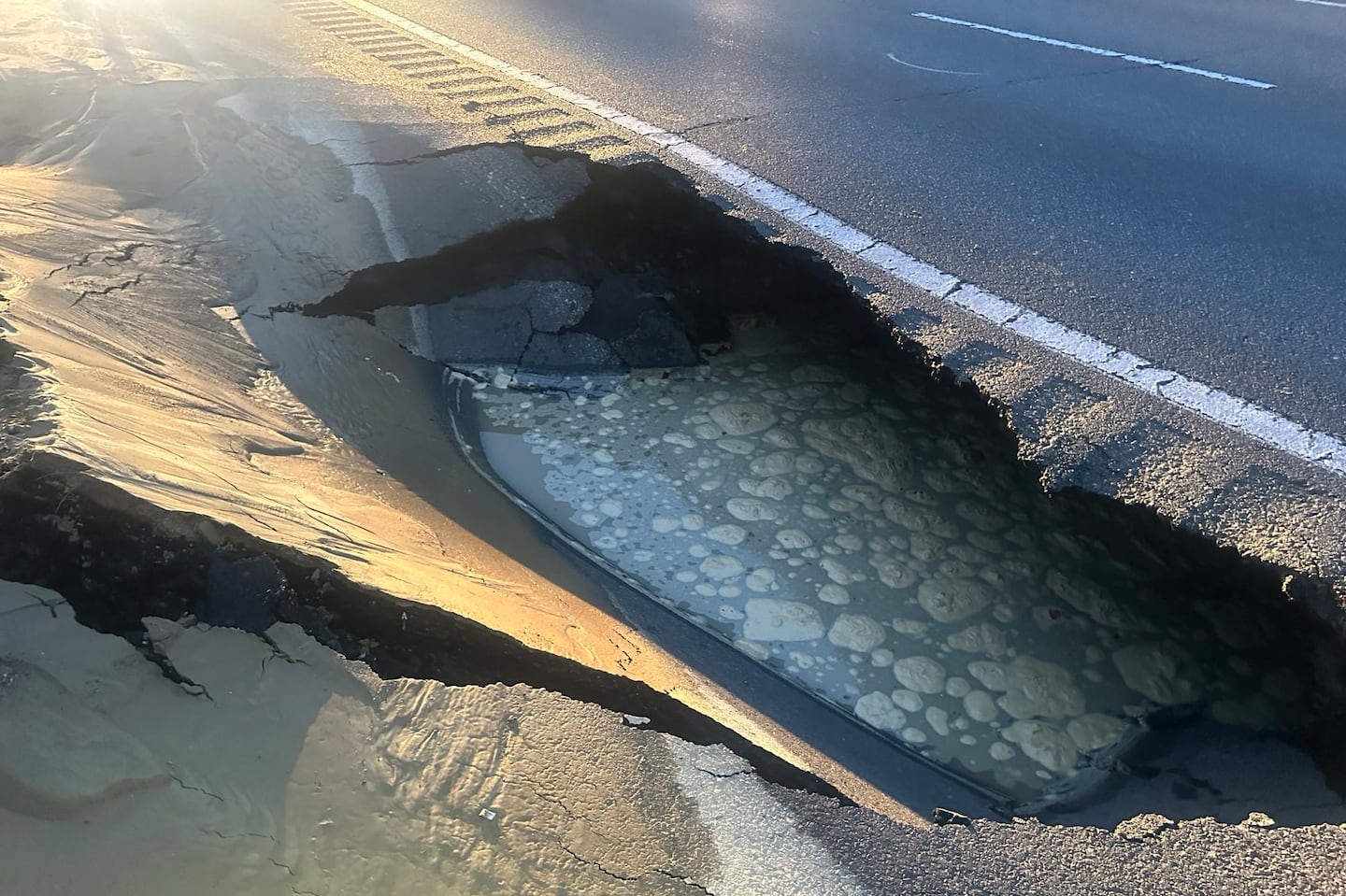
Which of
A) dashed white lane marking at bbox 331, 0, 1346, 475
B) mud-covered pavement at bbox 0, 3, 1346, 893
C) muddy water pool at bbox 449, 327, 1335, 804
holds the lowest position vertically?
muddy water pool at bbox 449, 327, 1335, 804

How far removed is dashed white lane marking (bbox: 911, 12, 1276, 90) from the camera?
6129 mm

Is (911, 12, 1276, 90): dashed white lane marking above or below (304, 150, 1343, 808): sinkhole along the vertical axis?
above

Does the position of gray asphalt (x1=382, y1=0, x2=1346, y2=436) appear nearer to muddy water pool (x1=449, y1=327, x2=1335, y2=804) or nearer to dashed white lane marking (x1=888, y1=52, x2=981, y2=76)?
dashed white lane marking (x1=888, y1=52, x2=981, y2=76)

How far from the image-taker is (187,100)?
482cm

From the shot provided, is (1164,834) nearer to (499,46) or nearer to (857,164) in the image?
(857,164)

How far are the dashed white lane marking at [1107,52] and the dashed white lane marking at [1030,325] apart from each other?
371 centimetres

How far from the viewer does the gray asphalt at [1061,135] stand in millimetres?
3461

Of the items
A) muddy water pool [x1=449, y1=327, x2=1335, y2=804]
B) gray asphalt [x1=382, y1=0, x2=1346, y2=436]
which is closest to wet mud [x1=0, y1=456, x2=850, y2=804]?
muddy water pool [x1=449, y1=327, x2=1335, y2=804]

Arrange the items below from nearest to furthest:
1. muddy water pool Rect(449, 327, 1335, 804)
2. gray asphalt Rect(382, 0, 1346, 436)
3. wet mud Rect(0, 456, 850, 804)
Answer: wet mud Rect(0, 456, 850, 804) < muddy water pool Rect(449, 327, 1335, 804) < gray asphalt Rect(382, 0, 1346, 436)

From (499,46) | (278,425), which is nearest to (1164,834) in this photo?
(278,425)

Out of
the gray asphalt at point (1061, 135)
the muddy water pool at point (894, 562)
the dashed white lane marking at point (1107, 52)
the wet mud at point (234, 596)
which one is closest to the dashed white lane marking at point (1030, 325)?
the gray asphalt at point (1061, 135)

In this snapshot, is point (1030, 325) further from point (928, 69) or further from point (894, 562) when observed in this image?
point (928, 69)

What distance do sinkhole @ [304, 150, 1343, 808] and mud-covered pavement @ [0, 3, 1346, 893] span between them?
34 mm

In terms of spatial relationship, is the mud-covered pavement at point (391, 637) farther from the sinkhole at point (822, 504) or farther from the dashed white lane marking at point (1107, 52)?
the dashed white lane marking at point (1107, 52)
